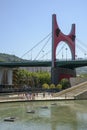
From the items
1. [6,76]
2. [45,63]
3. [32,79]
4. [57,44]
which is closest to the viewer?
[45,63]

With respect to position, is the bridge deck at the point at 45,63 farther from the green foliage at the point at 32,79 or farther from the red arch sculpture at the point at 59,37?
the green foliage at the point at 32,79

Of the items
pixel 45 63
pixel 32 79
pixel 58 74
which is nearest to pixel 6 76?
pixel 45 63

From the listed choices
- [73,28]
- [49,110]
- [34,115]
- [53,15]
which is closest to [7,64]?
[53,15]

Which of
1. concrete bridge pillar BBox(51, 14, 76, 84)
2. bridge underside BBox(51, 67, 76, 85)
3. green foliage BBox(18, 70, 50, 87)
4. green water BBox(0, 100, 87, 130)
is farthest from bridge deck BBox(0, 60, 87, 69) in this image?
green water BBox(0, 100, 87, 130)

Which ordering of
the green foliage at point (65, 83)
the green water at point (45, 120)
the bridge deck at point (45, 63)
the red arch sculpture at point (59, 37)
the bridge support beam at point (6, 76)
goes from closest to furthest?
the green water at point (45, 120)
the bridge deck at point (45, 63)
the green foliage at point (65, 83)
the red arch sculpture at point (59, 37)
the bridge support beam at point (6, 76)

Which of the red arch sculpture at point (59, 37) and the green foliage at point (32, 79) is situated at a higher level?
the red arch sculpture at point (59, 37)

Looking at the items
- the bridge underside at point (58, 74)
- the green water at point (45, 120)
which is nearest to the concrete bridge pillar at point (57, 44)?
the bridge underside at point (58, 74)

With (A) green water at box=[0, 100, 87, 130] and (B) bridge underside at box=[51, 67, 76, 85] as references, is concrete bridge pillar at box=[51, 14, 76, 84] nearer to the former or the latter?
(B) bridge underside at box=[51, 67, 76, 85]

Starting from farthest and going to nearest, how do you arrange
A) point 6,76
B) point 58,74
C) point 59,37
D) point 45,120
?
point 59,37
point 6,76
point 58,74
point 45,120

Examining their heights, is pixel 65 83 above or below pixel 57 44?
below

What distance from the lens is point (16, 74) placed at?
80.4 meters

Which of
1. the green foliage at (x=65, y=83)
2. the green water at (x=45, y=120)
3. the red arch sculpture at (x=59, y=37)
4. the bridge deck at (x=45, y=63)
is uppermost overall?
the red arch sculpture at (x=59, y=37)

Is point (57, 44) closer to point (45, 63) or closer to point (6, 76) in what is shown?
point (45, 63)

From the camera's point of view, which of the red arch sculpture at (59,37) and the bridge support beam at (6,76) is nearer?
the red arch sculpture at (59,37)
